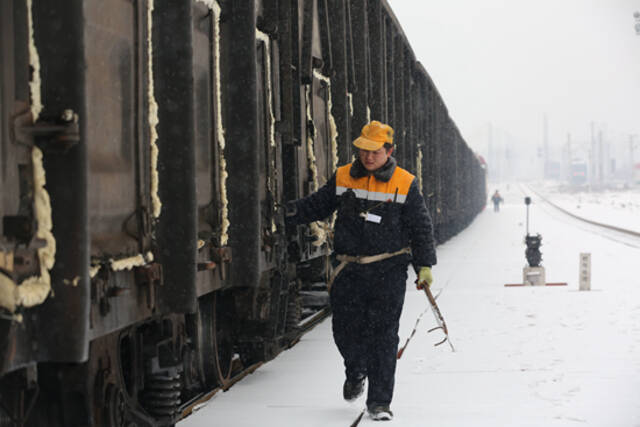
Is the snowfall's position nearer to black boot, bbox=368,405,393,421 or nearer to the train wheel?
black boot, bbox=368,405,393,421

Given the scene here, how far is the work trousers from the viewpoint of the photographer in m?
6.11

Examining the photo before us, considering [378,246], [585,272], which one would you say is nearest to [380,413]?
[378,246]

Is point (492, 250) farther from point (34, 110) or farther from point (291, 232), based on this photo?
point (34, 110)

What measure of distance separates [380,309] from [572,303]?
7221 mm

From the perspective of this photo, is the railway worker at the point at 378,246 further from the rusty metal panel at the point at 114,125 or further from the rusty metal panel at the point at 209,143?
the rusty metal panel at the point at 114,125

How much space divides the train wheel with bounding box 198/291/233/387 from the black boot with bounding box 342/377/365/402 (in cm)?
90

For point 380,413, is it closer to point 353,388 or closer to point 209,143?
point 353,388

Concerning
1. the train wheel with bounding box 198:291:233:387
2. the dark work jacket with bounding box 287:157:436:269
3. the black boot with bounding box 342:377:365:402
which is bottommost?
the black boot with bounding box 342:377:365:402

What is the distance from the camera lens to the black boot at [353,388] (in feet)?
21.0

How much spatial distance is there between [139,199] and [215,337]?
242cm

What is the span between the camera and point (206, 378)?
6.71 m

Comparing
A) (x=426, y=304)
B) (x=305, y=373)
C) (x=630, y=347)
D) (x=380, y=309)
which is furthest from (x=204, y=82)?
(x=426, y=304)

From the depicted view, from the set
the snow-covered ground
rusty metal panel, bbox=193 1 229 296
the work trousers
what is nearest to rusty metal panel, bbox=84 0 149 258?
rusty metal panel, bbox=193 1 229 296

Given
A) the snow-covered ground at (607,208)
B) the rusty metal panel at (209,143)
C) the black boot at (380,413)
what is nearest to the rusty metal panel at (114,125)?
the rusty metal panel at (209,143)
